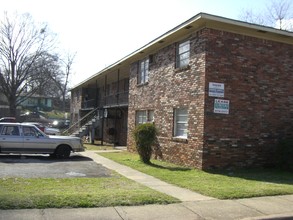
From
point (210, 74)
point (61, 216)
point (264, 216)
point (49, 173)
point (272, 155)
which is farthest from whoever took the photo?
point (272, 155)

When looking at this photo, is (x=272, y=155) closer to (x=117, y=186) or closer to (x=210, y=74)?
(x=210, y=74)

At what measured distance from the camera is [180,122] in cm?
1686

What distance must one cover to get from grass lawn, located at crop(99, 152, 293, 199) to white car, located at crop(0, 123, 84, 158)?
14.5 feet

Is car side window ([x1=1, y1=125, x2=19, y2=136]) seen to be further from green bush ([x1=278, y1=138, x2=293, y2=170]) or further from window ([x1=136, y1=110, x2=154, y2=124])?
green bush ([x1=278, y1=138, x2=293, y2=170])

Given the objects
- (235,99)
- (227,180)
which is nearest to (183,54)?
(235,99)

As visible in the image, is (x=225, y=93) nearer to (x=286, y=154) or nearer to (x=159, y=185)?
(x=286, y=154)

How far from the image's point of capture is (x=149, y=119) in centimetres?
2050

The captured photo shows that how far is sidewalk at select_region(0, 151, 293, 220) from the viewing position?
7.47 metres

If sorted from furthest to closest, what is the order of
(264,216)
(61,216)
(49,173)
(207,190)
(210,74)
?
(210,74) → (49,173) → (207,190) → (264,216) → (61,216)

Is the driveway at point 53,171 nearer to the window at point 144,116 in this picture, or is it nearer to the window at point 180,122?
the window at point 180,122

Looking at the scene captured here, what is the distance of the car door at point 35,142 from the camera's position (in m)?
18.7

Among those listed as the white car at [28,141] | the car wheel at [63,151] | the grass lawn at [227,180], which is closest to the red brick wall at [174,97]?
the grass lawn at [227,180]

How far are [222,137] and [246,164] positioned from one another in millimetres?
1426

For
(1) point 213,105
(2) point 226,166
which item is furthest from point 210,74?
(2) point 226,166
